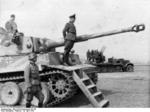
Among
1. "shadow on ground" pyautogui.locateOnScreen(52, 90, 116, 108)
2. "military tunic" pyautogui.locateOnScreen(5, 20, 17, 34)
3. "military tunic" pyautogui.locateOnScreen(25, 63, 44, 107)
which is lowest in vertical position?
"shadow on ground" pyautogui.locateOnScreen(52, 90, 116, 108)

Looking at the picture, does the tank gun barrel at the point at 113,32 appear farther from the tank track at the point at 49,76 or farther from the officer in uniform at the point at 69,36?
the tank track at the point at 49,76

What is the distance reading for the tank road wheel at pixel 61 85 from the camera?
1032 centimetres

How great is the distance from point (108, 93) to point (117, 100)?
2.04 meters

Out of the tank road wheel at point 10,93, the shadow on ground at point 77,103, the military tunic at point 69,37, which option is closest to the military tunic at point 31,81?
the tank road wheel at point 10,93

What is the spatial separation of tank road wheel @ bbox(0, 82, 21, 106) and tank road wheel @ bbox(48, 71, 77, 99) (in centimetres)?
122

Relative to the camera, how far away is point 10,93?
11000 mm

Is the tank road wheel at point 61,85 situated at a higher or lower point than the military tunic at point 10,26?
lower

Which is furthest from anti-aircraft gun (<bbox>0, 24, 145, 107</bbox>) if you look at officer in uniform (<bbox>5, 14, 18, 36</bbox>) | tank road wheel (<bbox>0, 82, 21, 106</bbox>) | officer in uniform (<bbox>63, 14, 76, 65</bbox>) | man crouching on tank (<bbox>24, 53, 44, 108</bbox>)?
man crouching on tank (<bbox>24, 53, 44, 108</bbox>)

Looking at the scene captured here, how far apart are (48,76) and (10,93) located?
61.0 inches

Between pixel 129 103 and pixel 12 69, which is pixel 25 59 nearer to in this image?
pixel 12 69

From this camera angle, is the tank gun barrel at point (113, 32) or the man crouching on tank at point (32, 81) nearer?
the man crouching on tank at point (32, 81)

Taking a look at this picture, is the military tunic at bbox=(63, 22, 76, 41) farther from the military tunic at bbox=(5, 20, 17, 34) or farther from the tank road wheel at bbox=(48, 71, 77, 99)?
the military tunic at bbox=(5, 20, 17, 34)

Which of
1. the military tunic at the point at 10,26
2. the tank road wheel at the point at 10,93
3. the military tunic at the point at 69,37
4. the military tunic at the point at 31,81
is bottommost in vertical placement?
the tank road wheel at the point at 10,93

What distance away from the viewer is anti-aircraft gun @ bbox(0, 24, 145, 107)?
10.4m
